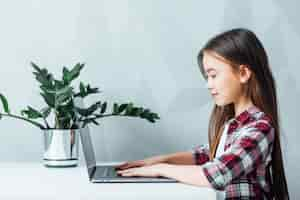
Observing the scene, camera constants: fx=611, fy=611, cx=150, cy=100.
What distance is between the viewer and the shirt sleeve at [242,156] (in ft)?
4.57

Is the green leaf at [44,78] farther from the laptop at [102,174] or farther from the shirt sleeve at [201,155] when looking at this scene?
the shirt sleeve at [201,155]

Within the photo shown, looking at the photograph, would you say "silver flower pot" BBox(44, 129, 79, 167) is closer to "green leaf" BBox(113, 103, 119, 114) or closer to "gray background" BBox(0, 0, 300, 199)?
"green leaf" BBox(113, 103, 119, 114)

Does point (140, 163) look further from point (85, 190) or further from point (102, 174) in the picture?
point (85, 190)

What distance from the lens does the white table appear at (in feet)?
4.29

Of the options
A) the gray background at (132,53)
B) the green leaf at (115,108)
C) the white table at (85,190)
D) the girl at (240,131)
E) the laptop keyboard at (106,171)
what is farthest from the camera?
the gray background at (132,53)

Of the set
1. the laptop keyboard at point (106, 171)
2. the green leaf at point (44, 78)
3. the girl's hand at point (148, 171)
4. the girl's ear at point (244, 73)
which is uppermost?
the girl's ear at point (244, 73)

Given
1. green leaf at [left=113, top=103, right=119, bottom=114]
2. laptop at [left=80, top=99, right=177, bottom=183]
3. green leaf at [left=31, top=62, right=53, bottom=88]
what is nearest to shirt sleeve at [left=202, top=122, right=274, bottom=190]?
laptop at [left=80, top=99, right=177, bottom=183]

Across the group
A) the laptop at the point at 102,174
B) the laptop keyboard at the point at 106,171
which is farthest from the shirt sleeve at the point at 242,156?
the laptop keyboard at the point at 106,171

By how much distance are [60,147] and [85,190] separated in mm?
364

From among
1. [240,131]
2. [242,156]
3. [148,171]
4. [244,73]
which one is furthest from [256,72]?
[148,171]

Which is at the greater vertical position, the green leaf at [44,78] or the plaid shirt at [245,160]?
the green leaf at [44,78]

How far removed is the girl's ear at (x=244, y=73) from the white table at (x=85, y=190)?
0.35 meters

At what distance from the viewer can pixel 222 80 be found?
158 centimetres

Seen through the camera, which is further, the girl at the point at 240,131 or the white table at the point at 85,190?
the girl at the point at 240,131
